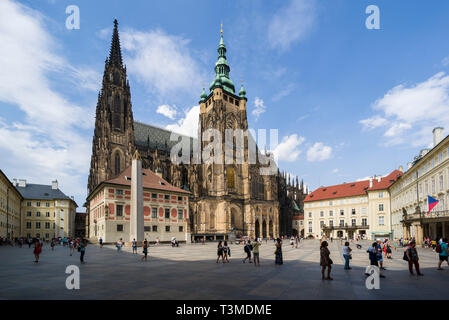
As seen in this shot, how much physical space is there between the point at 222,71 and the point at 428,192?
2577 inches

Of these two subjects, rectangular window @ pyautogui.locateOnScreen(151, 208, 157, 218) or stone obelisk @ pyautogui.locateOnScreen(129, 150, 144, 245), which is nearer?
stone obelisk @ pyautogui.locateOnScreen(129, 150, 144, 245)

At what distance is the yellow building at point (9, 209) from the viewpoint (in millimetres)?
47688

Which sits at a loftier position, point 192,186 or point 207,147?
point 207,147

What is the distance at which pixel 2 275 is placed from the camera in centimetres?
1291

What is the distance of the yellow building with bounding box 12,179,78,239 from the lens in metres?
66.4

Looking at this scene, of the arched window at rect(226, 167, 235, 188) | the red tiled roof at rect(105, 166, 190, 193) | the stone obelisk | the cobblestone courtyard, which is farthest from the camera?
the arched window at rect(226, 167, 235, 188)

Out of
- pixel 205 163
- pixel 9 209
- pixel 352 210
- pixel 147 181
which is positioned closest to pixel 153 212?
pixel 147 181

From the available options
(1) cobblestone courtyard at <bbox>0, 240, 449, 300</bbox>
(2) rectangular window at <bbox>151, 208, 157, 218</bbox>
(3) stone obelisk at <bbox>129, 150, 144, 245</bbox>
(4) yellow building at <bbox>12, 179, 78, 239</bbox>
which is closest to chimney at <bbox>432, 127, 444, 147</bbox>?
(1) cobblestone courtyard at <bbox>0, 240, 449, 300</bbox>

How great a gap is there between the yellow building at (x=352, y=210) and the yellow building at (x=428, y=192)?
10.2m

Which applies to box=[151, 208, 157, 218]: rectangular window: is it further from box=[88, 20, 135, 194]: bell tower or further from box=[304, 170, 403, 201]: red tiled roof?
box=[304, 170, 403, 201]: red tiled roof

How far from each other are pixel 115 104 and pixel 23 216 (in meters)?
32.0
